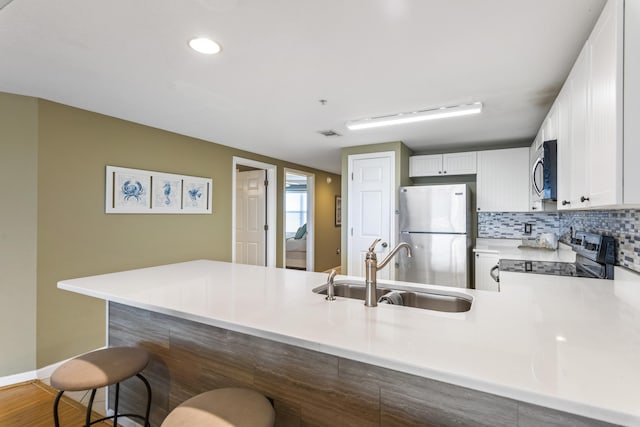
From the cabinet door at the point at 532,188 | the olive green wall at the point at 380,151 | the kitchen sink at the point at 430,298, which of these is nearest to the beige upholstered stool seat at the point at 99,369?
the kitchen sink at the point at 430,298

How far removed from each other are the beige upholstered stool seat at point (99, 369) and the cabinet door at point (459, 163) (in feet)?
12.6

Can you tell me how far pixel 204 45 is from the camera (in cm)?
170

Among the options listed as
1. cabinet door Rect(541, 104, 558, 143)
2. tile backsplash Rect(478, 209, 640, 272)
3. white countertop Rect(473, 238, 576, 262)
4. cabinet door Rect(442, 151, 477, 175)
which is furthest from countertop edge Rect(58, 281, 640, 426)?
cabinet door Rect(442, 151, 477, 175)

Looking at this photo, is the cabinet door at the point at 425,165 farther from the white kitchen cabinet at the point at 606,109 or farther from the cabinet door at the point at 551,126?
the white kitchen cabinet at the point at 606,109

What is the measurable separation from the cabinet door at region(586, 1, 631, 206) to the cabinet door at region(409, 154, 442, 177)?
108 inches

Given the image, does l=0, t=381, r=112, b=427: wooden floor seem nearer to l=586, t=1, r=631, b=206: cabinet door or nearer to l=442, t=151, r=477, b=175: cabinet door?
l=586, t=1, r=631, b=206: cabinet door

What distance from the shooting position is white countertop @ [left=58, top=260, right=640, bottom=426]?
760 mm

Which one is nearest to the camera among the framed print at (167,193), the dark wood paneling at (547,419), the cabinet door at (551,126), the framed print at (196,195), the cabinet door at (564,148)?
the dark wood paneling at (547,419)

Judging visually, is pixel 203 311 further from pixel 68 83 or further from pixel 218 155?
pixel 218 155

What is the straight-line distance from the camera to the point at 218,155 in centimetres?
409

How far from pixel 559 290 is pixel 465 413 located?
3.69 ft

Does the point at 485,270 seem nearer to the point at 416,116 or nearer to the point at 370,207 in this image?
the point at 370,207

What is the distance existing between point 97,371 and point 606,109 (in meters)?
2.39

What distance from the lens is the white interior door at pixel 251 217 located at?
5.09 meters
